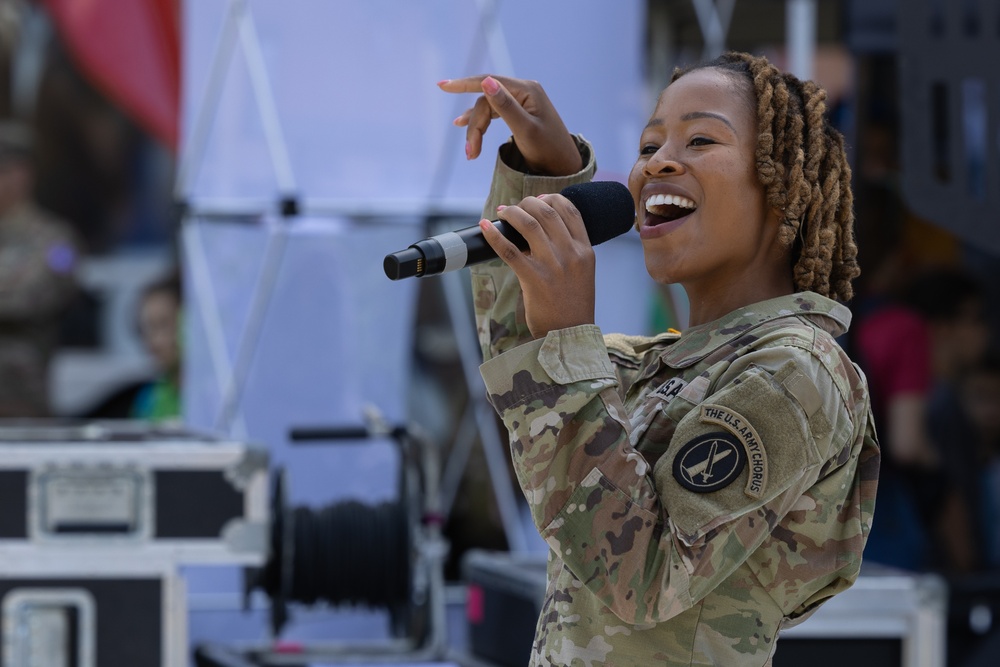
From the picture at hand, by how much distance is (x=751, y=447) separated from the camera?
134cm

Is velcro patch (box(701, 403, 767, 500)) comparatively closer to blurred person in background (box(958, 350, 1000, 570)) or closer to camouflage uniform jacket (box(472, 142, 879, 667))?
camouflage uniform jacket (box(472, 142, 879, 667))

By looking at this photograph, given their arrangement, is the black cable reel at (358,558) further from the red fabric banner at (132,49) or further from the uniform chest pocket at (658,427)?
the red fabric banner at (132,49)

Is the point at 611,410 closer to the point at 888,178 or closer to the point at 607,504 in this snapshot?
the point at 607,504

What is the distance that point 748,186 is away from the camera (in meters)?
1.52

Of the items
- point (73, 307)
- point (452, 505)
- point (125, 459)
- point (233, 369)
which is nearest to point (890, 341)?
point (452, 505)

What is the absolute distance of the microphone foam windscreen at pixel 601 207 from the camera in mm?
1491

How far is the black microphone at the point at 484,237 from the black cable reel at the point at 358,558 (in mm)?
1988

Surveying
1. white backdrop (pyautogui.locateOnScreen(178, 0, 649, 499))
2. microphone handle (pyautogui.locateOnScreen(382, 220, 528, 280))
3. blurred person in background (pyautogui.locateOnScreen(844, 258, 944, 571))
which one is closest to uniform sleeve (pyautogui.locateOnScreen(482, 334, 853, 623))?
microphone handle (pyautogui.locateOnScreen(382, 220, 528, 280))

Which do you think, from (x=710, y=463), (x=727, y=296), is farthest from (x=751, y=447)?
(x=727, y=296)

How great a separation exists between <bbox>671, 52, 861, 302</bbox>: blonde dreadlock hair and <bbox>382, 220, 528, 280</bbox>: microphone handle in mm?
315

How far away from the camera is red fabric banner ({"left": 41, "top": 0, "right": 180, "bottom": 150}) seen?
239 inches

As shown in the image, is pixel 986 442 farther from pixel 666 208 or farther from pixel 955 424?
pixel 666 208

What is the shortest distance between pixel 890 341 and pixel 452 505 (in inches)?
68.9

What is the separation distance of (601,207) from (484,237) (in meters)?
0.16
